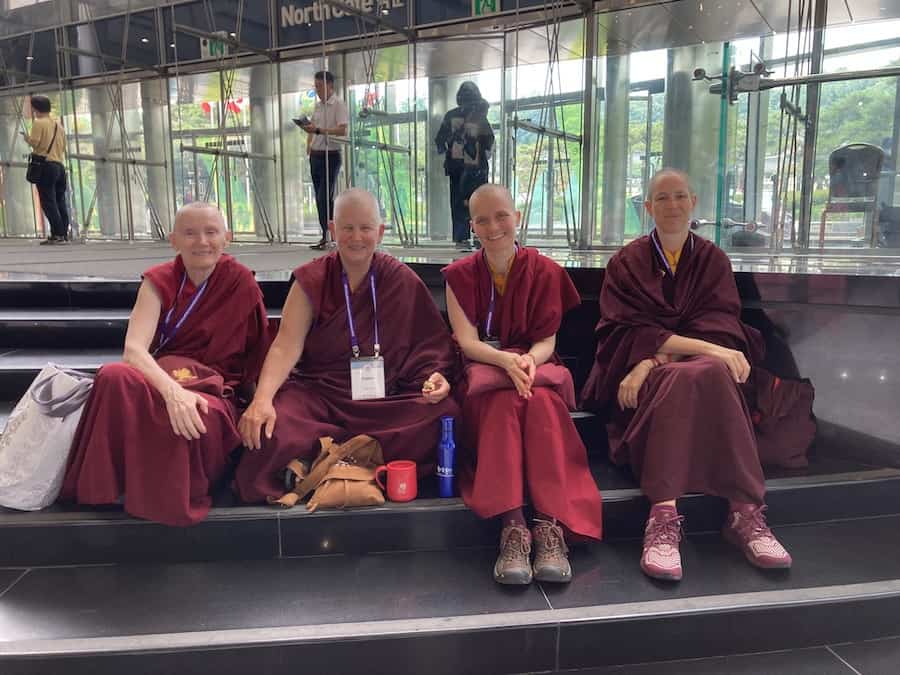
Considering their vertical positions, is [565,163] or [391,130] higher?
[391,130]

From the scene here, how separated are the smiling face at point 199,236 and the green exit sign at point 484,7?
17.6 feet

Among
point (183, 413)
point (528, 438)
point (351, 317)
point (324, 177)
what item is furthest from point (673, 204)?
point (324, 177)

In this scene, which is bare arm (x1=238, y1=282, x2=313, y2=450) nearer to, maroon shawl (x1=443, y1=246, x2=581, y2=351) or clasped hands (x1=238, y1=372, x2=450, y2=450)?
clasped hands (x1=238, y1=372, x2=450, y2=450)

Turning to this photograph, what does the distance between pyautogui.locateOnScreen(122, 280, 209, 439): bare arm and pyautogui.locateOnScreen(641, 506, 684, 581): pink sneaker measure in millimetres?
1398

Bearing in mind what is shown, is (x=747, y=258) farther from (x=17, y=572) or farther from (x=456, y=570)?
(x=17, y=572)

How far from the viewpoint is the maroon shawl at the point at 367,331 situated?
7.69 feet

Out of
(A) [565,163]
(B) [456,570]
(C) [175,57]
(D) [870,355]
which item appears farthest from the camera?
(C) [175,57]

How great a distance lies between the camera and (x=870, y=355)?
241 cm

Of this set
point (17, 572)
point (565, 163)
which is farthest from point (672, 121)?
point (17, 572)

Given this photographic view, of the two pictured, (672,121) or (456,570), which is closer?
(456,570)

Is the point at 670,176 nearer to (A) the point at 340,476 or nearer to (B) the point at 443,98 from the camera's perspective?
(A) the point at 340,476

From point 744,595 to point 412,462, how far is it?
3.52ft

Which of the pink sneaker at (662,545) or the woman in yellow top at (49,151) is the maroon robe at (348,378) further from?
the woman in yellow top at (49,151)

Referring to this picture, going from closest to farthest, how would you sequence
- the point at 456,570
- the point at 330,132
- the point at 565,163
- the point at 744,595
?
the point at 744,595 → the point at 456,570 → the point at 330,132 → the point at 565,163
